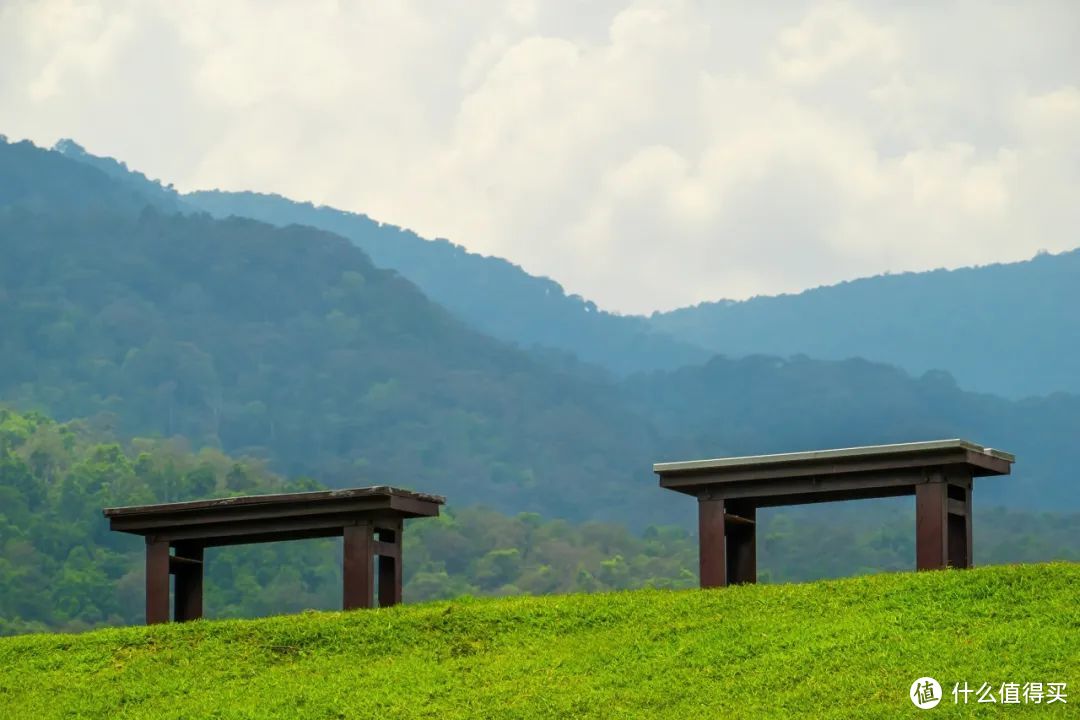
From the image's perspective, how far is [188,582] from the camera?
2750 cm

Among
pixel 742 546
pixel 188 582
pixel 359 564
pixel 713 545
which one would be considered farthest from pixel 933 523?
pixel 188 582

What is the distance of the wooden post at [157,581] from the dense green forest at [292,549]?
3565 inches

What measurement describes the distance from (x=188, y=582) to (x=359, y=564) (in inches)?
148

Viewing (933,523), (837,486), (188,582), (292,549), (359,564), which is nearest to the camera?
(933,523)

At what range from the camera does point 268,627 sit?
23.4 m

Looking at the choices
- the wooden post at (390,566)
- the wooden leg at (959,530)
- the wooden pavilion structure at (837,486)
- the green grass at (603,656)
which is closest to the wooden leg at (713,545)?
the wooden pavilion structure at (837,486)

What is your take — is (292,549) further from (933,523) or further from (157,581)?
(933,523)

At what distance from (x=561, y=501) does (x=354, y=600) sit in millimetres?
171940

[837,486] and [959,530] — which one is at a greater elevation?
[837,486]

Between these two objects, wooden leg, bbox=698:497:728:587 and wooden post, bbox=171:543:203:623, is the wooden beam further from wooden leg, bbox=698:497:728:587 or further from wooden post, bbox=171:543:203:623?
wooden leg, bbox=698:497:728:587

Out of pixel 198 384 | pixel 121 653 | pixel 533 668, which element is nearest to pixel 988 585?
pixel 533 668

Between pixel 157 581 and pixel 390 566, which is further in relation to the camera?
pixel 157 581

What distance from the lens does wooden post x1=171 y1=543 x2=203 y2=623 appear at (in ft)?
89.4

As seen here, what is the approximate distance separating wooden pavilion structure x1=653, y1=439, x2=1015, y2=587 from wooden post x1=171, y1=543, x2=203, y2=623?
7653 mm
